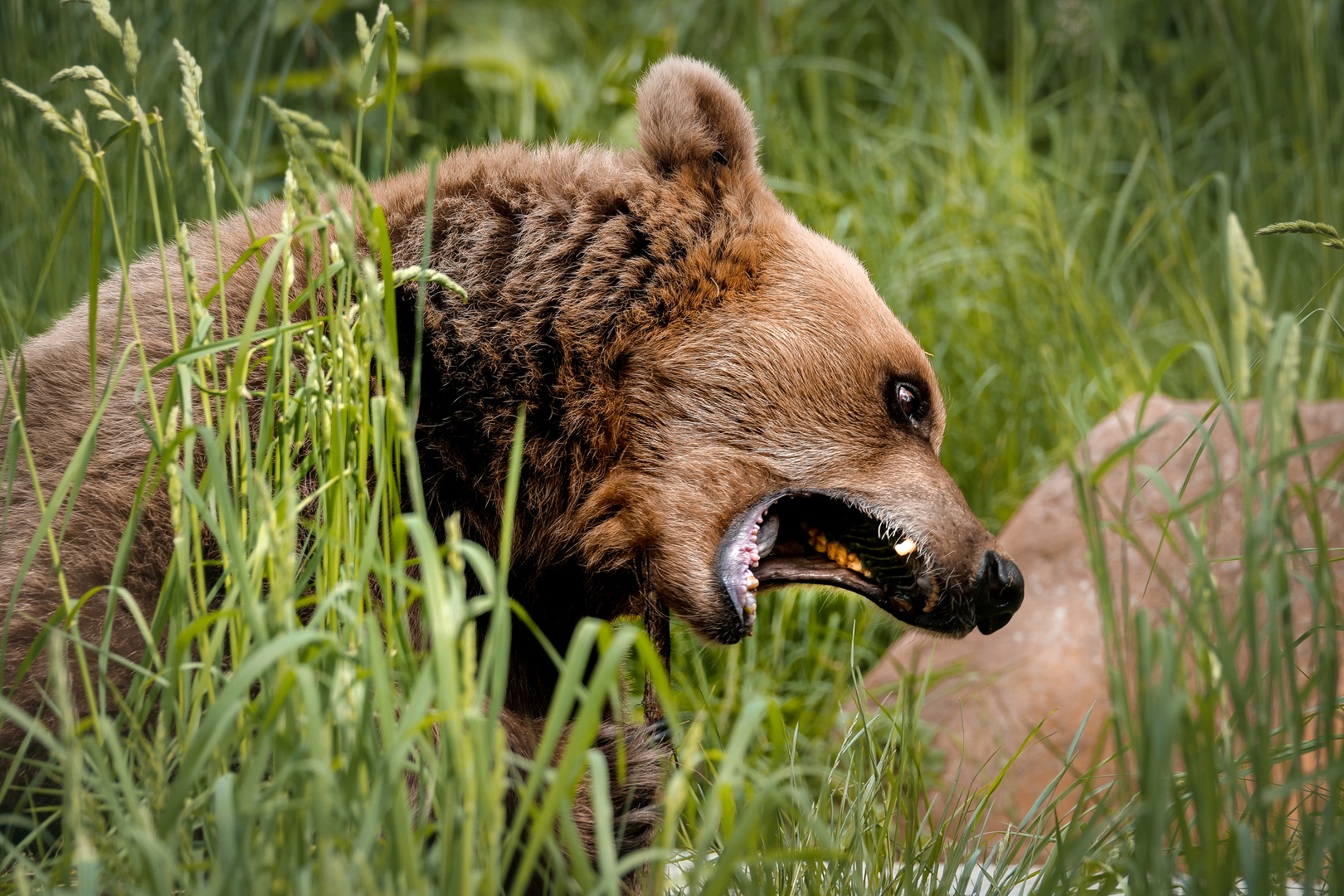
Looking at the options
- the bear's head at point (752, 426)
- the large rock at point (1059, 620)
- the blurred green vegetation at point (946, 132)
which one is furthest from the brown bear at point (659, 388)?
the blurred green vegetation at point (946, 132)

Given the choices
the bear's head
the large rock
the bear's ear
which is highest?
the bear's ear

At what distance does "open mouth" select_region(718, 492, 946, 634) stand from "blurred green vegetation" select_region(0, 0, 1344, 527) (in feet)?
5.68

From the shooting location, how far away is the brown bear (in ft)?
8.35

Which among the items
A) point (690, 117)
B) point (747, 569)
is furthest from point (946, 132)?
point (747, 569)

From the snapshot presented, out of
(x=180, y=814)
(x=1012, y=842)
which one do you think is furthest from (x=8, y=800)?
(x=1012, y=842)

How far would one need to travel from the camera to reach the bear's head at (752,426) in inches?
104

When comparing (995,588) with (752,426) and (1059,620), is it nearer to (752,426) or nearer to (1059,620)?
(752,426)

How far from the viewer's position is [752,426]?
2.74 metres

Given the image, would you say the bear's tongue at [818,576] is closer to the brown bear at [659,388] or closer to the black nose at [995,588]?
the brown bear at [659,388]

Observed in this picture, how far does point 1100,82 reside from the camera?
247 inches

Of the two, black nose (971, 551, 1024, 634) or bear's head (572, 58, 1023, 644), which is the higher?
bear's head (572, 58, 1023, 644)

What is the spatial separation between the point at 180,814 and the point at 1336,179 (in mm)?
5891

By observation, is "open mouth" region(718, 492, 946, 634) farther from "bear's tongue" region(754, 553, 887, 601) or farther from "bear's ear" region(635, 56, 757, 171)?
"bear's ear" region(635, 56, 757, 171)

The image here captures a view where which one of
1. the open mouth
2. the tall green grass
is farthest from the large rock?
the open mouth
